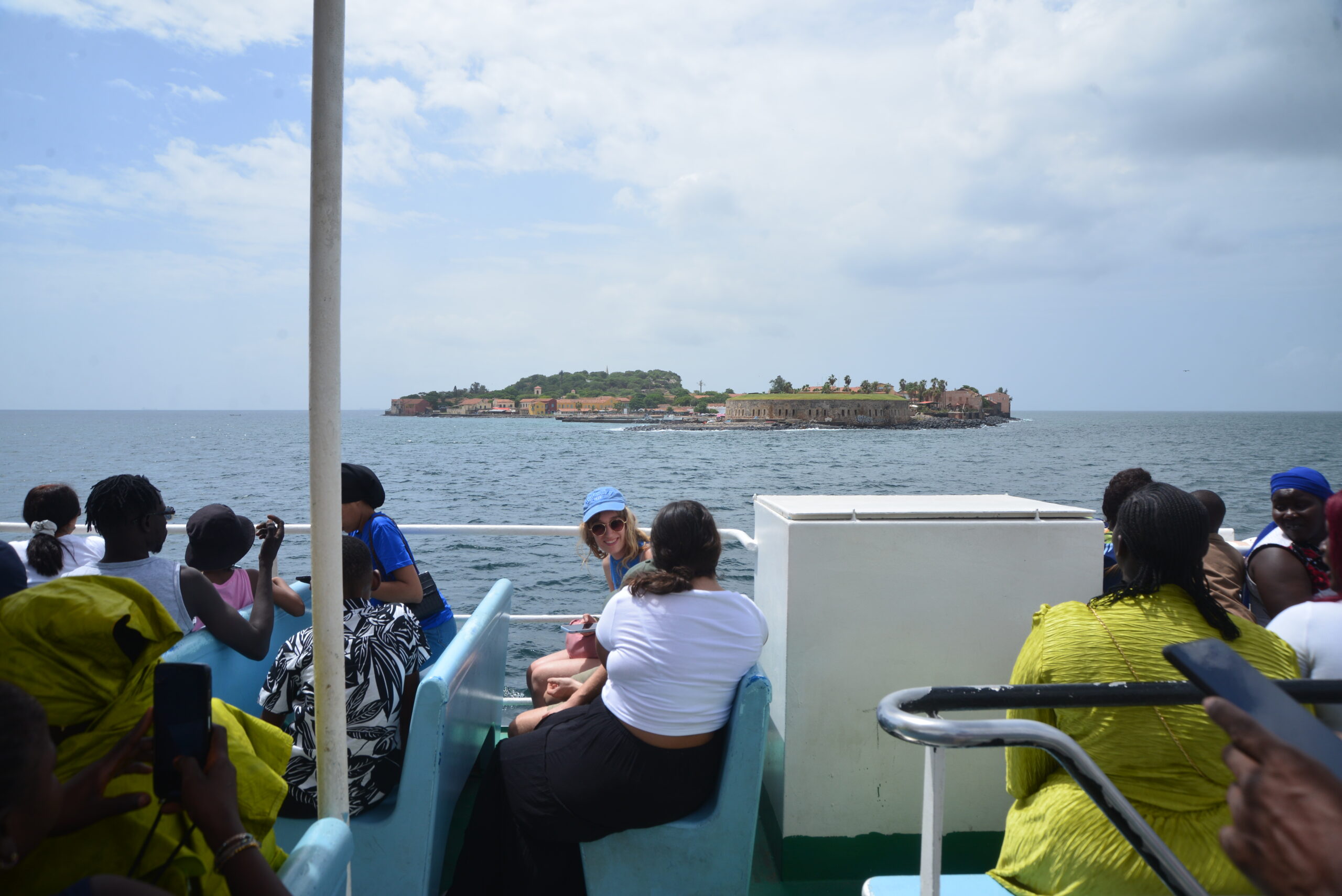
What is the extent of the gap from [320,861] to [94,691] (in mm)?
458

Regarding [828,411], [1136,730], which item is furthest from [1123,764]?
[828,411]

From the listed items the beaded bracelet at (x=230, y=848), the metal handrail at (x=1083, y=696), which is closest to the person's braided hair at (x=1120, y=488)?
the metal handrail at (x=1083, y=696)

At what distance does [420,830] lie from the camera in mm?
2076

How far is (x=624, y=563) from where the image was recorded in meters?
3.26

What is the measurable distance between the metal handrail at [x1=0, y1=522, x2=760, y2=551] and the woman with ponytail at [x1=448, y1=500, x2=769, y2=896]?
3.50ft

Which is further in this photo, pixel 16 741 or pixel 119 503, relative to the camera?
pixel 119 503

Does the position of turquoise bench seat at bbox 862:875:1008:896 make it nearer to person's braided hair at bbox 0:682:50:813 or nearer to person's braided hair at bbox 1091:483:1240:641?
person's braided hair at bbox 1091:483:1240:641

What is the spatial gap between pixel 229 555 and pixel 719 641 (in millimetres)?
1807

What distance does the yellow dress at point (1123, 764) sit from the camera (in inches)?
61.5

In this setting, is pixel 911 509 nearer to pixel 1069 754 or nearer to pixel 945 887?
pixel 945 887

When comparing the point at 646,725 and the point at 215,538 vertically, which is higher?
the point at 215,538

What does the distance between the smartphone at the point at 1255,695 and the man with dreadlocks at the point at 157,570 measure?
2.29m

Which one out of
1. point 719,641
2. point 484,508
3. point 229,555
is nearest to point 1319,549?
point 719,641

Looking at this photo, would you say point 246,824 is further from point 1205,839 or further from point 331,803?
point 1205,839
